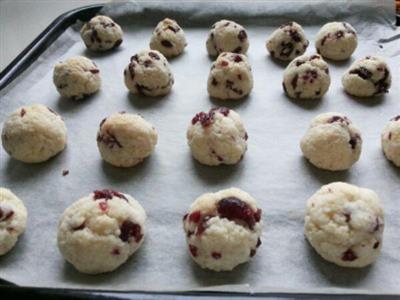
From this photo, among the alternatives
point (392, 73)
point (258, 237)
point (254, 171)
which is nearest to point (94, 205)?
point (258, 237)

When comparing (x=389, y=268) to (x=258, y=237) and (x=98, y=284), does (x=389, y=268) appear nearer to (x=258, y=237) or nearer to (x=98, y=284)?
(x=258, y=237)

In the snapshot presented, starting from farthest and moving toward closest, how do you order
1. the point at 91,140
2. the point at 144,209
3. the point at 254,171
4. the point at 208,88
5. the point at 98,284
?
1. the point at 208,88
2. the point at 91,140
3. the point at 254,171
4. the point at 144,209
5. the point at 98,284

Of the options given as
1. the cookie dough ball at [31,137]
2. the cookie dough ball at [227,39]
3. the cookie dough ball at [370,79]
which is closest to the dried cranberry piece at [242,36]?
the cookie dough ball at [227,39]

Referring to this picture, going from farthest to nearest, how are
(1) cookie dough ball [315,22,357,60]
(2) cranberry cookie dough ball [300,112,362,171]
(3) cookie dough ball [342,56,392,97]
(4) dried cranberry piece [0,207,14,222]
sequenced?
(1) cookie dough ball [315,22,357,60] < (3) cookie dough ball [342,56,392,97] < (2) cranberry cookie dough ball [300,112,362,171] < (4) dried cranberry piece [0,207,14,222]

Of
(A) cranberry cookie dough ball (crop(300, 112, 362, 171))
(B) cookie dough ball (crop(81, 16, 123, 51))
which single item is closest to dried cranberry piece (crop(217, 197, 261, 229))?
(A) cranberry cookie dough ball (crop(300, 112, 362, 171))

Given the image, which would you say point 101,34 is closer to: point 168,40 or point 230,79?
point 168,40

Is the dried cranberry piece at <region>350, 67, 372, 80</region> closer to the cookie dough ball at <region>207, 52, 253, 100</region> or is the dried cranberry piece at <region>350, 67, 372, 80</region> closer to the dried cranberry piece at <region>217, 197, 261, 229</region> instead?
the cookie dough ball at <region>207, 52, 253, 100</region>
